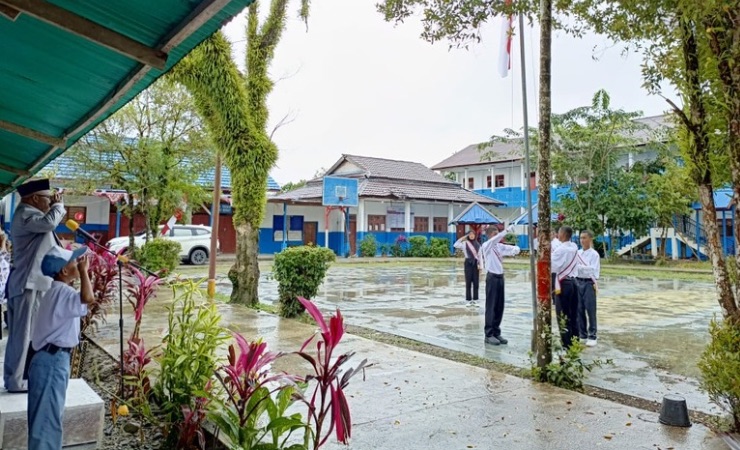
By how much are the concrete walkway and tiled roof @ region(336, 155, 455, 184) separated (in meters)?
26.0

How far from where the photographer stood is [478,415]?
395cm

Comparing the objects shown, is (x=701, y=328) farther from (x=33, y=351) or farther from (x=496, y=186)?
(x=496, y=186)

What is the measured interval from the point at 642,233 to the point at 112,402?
2478 centimetres

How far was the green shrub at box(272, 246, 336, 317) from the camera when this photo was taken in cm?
846

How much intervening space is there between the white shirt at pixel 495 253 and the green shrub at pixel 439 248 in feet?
72.3

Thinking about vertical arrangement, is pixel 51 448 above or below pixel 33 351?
below

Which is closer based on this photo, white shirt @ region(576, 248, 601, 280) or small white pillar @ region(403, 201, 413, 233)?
white shirt @ region(576, 248, 601, 280)

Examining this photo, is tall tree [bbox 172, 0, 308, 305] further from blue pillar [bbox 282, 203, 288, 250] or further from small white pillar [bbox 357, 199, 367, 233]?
small white pillar [bbox 357, 199, 367, 233]

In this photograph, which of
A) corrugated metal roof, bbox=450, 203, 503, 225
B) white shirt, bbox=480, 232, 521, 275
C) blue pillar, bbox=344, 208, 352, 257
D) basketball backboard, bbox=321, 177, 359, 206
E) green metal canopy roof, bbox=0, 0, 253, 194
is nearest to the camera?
green metal canopy roof, bbox=0, 0, 253, 194

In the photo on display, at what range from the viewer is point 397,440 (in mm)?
3465

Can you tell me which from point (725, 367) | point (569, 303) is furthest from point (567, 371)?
point (569, 303)

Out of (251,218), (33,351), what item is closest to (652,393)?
(33,351)

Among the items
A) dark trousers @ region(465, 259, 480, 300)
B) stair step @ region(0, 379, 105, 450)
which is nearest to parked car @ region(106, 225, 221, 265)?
dark trousers @ region(465, 259, 480, 300)

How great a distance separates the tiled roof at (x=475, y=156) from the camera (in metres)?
34.2
